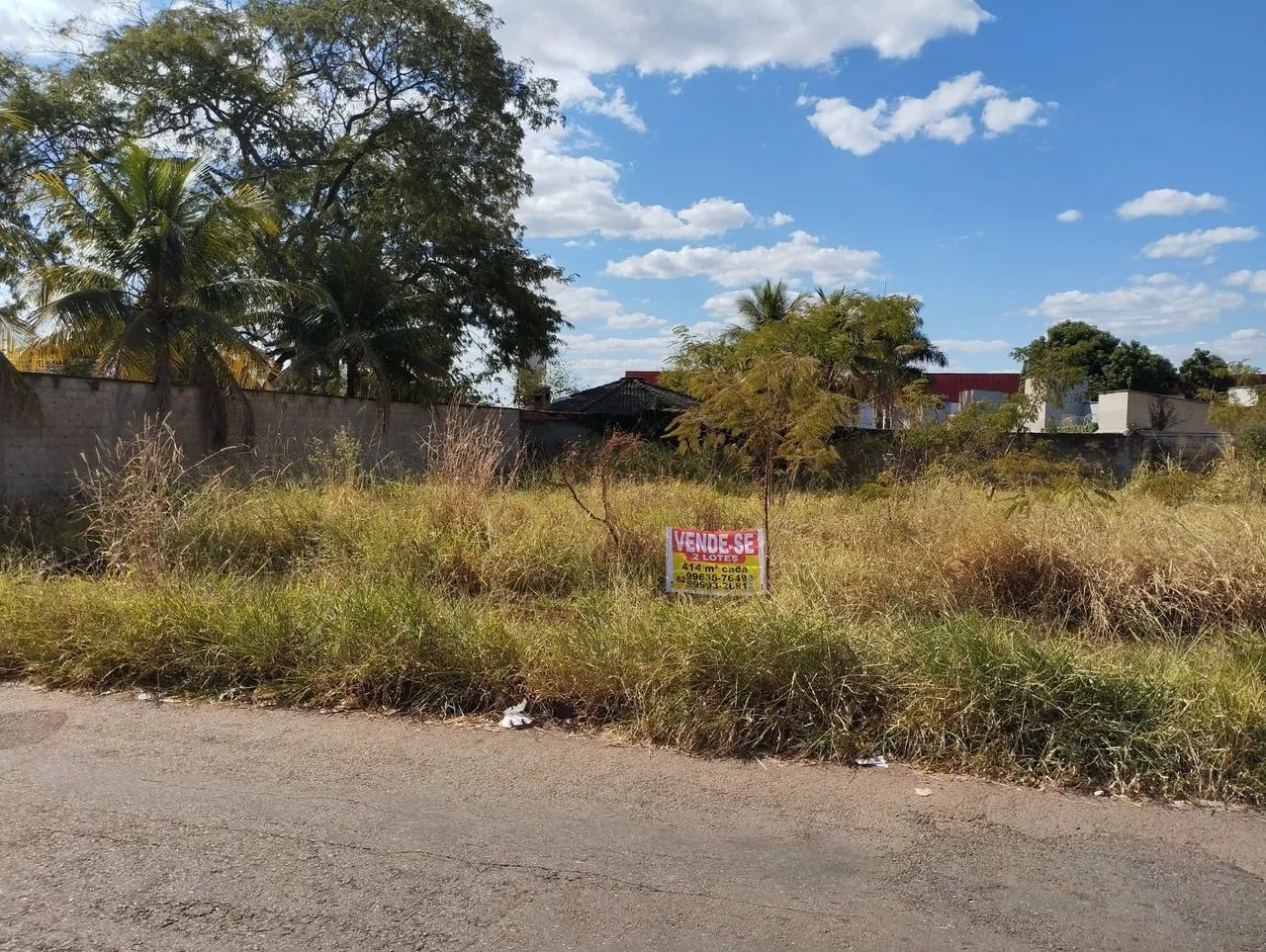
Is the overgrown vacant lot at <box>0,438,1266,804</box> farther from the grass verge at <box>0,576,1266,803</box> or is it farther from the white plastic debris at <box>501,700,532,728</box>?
the white plastic debris at <box>501,700,532,728</box>

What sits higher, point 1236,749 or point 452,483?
point 452,483

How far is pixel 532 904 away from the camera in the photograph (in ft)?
10.7

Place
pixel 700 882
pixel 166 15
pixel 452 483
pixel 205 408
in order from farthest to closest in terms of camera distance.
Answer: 1. pixel 166 15
2. pixel 205 408
3. pixel 452 483
4. pixel 700 882

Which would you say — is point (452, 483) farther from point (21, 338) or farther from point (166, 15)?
point (166, 15)

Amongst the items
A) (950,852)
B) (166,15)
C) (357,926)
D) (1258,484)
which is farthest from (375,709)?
(166,15)

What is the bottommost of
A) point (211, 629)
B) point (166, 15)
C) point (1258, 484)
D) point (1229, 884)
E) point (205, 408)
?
point (1229, 884)

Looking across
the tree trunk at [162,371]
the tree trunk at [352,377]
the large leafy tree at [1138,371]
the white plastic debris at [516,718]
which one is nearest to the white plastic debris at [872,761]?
the white plastic debris at [516,718]

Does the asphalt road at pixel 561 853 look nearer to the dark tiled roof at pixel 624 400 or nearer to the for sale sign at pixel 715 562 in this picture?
the for sale sign at pixel 715 562

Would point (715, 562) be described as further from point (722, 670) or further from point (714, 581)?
point (722, 670)

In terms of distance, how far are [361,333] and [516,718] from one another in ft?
49.5

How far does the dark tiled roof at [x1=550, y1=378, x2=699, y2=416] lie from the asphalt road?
63.2ft

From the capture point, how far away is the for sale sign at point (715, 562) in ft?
21.4

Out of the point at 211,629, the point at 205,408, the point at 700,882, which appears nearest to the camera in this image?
the point at 700,882

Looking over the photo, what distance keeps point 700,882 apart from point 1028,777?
1.93 m
